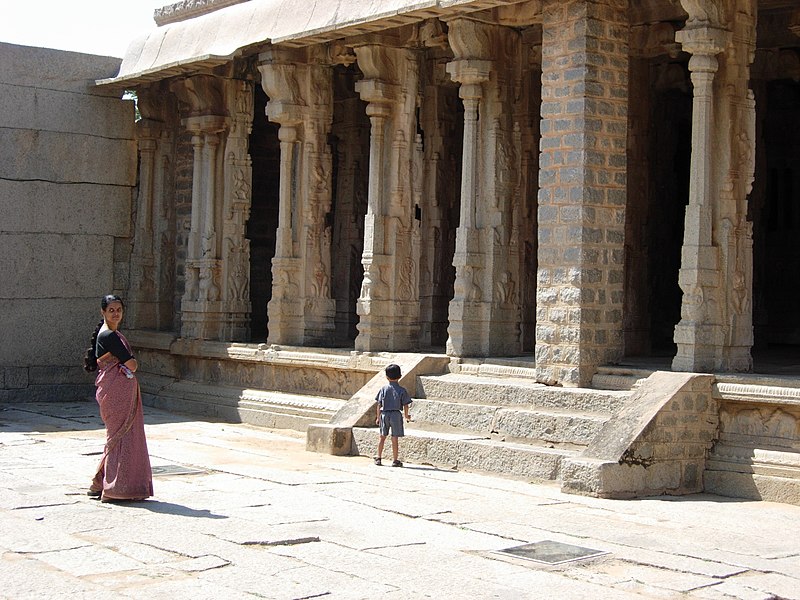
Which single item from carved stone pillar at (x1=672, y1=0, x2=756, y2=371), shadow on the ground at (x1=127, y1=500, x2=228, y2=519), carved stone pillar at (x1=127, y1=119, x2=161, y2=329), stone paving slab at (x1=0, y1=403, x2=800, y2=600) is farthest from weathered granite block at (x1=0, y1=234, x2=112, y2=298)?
carved stone pillar at (x1=672, y1=0, x2=756, y2=371)

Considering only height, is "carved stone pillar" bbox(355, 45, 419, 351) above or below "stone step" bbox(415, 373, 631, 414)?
above

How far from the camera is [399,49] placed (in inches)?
500

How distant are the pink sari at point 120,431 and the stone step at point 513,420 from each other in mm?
3129

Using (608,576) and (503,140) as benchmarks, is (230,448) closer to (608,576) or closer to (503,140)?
(503,140)

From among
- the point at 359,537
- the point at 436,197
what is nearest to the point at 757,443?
the point at 359,537

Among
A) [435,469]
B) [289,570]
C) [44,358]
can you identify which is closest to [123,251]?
[44,358]

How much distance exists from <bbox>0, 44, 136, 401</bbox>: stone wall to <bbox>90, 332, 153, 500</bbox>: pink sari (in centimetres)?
744

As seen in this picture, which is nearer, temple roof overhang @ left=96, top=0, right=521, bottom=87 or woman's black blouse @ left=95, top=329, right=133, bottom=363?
woman's black blouse @ left=95, top=329, right=133, bottom=363

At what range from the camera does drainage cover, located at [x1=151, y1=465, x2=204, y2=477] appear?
9.77 metres

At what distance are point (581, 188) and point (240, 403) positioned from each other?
523cm

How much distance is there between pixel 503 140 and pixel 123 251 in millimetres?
6310

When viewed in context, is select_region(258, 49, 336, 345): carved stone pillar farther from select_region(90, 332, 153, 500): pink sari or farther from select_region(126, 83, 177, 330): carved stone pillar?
select_region(90, 332, 153, 500): pink sari

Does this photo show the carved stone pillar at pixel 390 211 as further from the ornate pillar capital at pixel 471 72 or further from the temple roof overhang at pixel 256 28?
the ornate pillar capital at pixel 471 72

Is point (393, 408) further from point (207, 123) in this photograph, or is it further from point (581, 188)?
point (207, 123)
